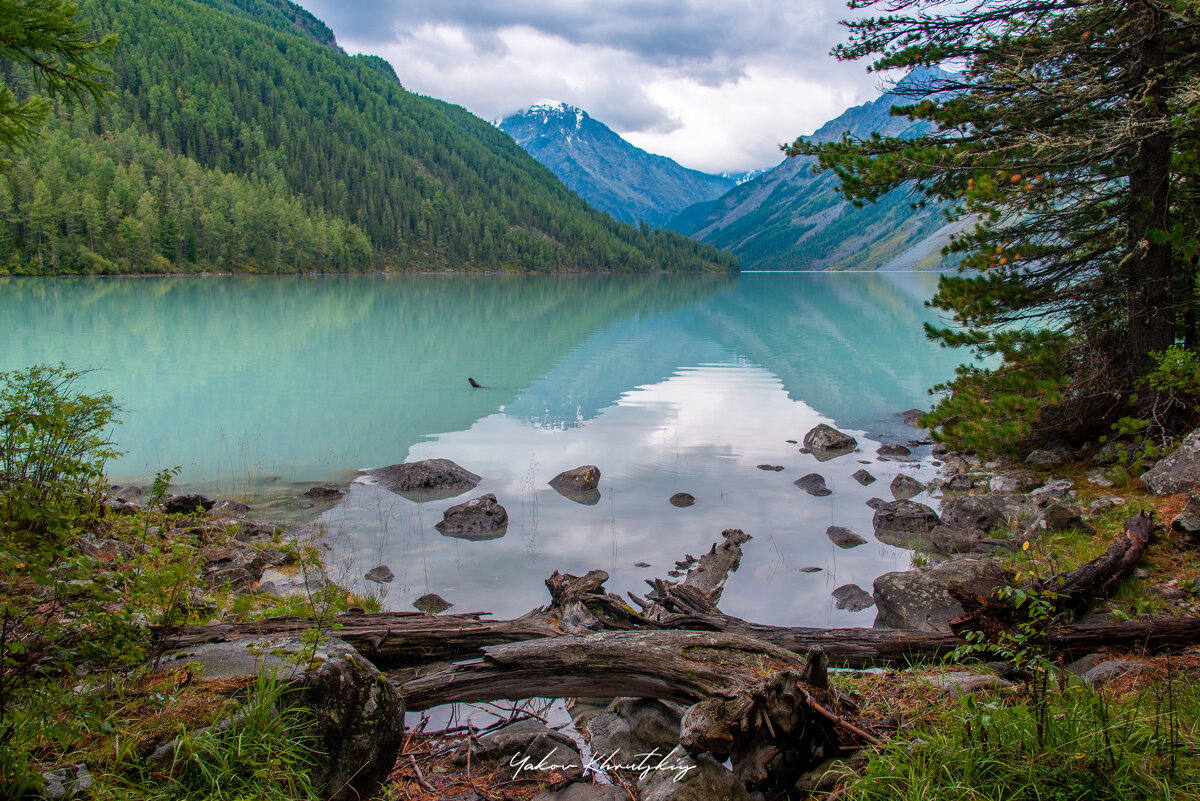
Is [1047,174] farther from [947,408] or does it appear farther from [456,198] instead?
[456,198]

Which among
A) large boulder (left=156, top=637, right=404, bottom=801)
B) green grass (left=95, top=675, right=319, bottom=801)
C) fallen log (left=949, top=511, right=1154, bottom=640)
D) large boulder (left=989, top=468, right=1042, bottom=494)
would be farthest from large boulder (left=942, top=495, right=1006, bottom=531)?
green grass (left=95, top=675, right=319, bottom=801)

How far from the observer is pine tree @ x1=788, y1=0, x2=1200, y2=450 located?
9.22m

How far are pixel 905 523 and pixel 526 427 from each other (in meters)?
9.68

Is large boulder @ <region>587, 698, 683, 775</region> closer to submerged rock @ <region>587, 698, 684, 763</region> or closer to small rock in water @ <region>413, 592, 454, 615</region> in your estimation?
submerged rock @ <region>587, 698, 684, 763</region>

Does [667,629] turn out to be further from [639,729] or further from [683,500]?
[683,500]

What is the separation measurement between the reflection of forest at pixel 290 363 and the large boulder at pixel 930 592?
34.0ft

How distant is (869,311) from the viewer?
182 ft

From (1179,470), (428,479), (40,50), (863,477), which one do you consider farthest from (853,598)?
(40,50)

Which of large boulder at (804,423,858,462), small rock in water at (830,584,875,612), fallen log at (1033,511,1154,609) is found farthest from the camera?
large boulder at (804,423,858,462)

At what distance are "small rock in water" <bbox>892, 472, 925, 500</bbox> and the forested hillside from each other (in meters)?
90.3

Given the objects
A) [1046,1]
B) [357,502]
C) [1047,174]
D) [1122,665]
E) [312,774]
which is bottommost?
[357,502]

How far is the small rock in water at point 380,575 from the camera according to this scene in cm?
838

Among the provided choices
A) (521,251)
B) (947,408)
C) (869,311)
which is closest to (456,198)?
(521,251)

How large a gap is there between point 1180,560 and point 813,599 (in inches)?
136
